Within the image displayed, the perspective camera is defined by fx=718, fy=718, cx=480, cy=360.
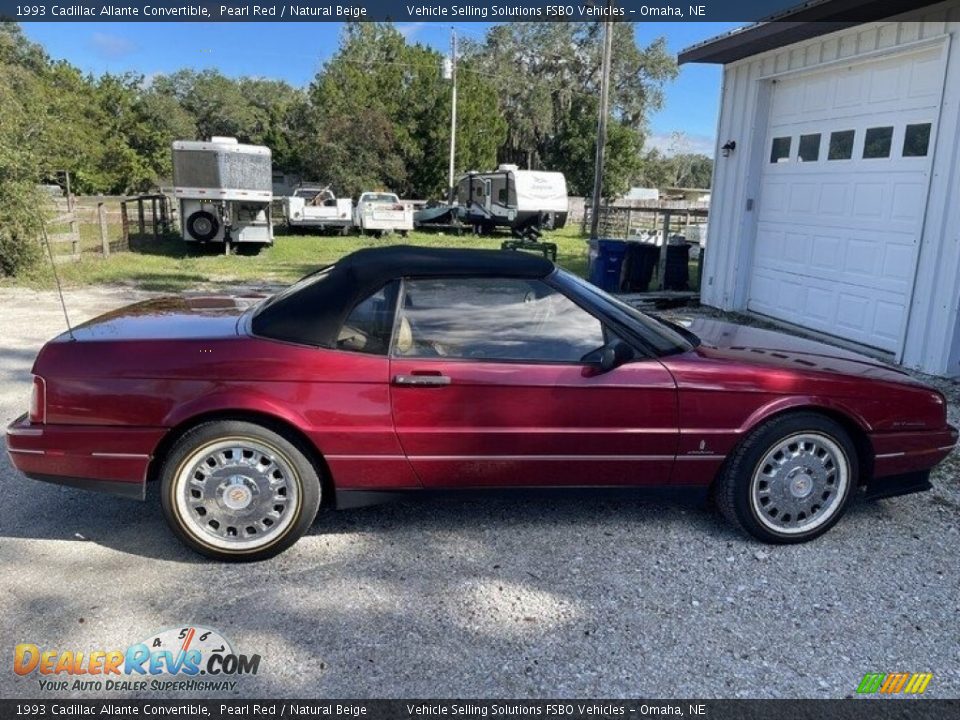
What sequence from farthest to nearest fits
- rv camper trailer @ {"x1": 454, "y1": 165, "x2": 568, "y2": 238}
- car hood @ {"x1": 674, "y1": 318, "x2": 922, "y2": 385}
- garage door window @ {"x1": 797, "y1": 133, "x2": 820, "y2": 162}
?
rv camper trailer @ {"x1": 454, "y1": 165, "x2": 568, "y2": 238} → garage door window @ {"x1": 797, "y1": 133, "x2": 820, "y2": 162} → car hood @ {"x1": 674, "y1": 318, "x2": 922, "y2": 385}

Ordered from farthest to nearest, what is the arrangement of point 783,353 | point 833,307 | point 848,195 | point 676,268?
point 676,268 → point 833,307 → point 848,195 → point 783,353

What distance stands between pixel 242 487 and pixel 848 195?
24.9ft

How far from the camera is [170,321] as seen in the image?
368 centimetres

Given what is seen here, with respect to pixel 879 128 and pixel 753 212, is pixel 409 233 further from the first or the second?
pixel 879 128

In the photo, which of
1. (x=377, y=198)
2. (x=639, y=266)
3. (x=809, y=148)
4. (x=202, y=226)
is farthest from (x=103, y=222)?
(x=809, y=148)

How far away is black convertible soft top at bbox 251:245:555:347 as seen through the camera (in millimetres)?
3371

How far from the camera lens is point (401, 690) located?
2.53m

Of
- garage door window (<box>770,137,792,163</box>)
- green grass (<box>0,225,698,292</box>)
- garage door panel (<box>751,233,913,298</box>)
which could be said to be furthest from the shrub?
garage door panel (<box>751,233,913,298</box>)

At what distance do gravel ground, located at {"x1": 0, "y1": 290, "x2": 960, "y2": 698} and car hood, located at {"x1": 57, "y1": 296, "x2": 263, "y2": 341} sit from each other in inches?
38.6

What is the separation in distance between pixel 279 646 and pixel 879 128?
7.97 m

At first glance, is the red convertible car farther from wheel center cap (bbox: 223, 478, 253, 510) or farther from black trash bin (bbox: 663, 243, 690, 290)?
black trash bin (bbox: 663, 243, 690, 290)

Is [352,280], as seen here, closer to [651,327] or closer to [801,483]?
[651,327]

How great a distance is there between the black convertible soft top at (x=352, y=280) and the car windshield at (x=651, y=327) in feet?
0.79

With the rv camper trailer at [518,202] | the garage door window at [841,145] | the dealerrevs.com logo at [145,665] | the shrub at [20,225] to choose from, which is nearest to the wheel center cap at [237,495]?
the dealerrevs.com logo at [145,665]
